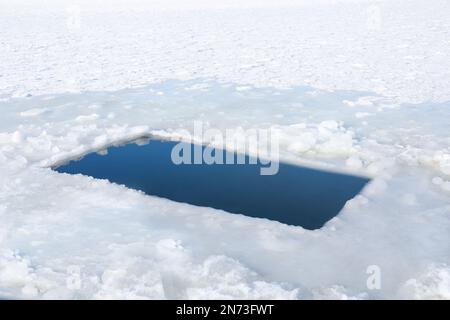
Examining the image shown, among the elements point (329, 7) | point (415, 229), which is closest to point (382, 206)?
point (415, 229)

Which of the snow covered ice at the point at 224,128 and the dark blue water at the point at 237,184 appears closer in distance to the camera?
the snow covered ice at the point at 224,128

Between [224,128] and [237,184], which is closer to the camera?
[237,184]

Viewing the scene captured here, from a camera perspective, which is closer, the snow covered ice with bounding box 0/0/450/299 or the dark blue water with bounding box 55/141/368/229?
the snow covered ice with bounding box 0/0/450/299

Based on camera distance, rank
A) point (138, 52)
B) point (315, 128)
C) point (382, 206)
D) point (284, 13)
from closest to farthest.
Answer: point (382, 206) < point (315, 128) < point (138, 52) < point (284, 13)

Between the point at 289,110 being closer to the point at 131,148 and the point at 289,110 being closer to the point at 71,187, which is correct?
the point at 131,148
